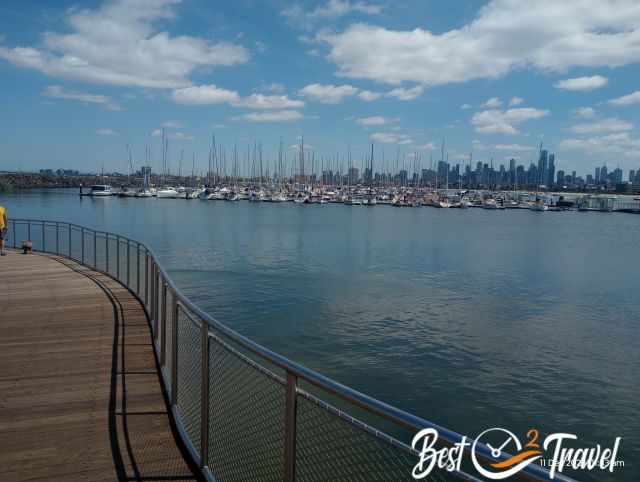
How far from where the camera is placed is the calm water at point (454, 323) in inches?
555

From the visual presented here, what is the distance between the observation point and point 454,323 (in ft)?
70.5

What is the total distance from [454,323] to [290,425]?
19112 millimetres

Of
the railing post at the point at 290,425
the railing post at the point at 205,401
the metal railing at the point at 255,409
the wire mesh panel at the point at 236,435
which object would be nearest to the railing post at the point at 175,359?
the metal railing at the point at 255,409

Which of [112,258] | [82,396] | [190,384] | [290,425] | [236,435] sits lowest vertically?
[112,258]

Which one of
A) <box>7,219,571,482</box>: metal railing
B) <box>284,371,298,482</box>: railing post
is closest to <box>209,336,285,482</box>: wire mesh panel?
<box>7,219,571,482</box>: metal railing

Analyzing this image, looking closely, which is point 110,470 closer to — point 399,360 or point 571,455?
point 571,455

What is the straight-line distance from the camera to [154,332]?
27.5ft

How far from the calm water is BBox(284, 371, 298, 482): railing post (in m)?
10.1

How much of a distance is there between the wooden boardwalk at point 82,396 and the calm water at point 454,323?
25.2 feet

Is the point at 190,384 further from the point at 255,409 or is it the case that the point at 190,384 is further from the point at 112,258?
the point at 112,258

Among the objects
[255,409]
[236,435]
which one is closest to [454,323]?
[236,435]

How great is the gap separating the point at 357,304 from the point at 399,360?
7.75 metres

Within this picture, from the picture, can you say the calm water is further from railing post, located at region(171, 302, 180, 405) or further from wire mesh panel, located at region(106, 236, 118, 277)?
railing post, located at region(171, 302, 180, 405)

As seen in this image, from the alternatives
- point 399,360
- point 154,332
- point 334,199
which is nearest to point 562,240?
point 399,360
